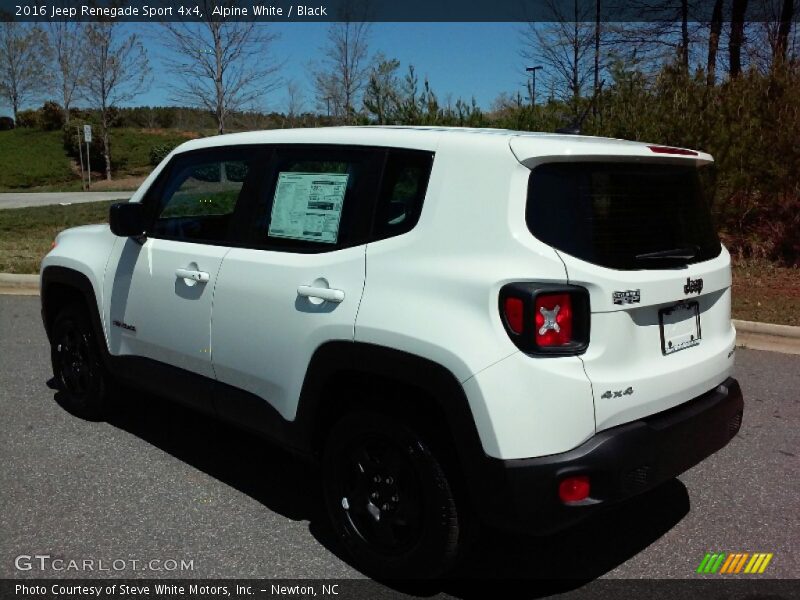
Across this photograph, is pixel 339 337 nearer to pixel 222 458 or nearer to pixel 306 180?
pixel 306 180

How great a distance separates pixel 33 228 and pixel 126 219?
12580mm

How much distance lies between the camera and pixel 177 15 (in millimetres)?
18234

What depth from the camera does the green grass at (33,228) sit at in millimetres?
10876

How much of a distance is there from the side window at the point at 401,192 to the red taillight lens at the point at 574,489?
1097 millimetres

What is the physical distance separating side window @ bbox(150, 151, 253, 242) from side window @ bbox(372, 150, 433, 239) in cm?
97

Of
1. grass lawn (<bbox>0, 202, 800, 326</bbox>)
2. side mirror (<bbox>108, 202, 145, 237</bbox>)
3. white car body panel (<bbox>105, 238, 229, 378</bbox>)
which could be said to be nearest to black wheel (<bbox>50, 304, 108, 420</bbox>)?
white car body panel (<bbox>105, 238, 229, 378</bbox>)

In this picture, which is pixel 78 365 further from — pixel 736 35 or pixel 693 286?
pixel 736 35

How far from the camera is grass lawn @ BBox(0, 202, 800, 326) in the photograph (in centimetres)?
762

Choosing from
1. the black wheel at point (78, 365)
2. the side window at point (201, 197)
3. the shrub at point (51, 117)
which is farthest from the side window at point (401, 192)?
the shrub at point (51, 117)

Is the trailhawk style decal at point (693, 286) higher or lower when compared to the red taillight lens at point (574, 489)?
higher

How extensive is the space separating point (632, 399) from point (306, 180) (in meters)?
1.68

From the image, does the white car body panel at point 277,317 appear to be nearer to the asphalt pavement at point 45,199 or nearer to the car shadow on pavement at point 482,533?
the car shadow on pavement at point 482,533

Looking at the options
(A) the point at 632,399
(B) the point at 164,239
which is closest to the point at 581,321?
(A) the point at 632,399

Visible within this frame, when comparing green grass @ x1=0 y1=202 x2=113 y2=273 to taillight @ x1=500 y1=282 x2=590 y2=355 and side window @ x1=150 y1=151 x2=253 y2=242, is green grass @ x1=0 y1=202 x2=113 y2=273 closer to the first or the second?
side window @ x1=150 y1=151 x2=253 y2=242
